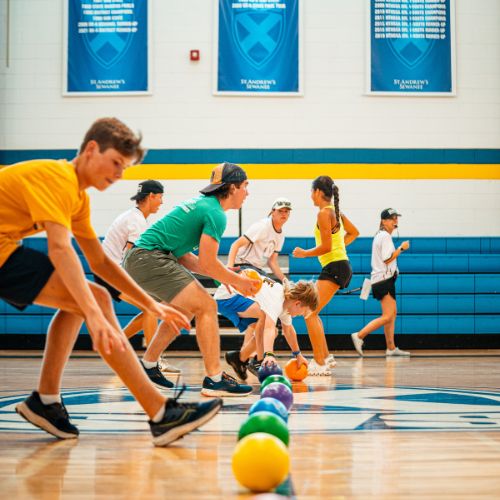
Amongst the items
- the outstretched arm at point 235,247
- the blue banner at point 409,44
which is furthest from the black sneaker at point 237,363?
the blue banner at point 409,44

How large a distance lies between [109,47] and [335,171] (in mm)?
3654

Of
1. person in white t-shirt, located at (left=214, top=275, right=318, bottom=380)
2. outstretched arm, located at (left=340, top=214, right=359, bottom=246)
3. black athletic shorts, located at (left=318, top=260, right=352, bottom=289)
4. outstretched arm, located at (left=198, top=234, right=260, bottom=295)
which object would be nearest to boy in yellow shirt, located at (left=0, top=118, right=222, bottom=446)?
outstretched arm, located at (left=198, top=234, right=260, bottom=295)

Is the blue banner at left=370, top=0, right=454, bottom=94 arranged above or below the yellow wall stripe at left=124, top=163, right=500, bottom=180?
above

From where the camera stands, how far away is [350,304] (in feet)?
35.1

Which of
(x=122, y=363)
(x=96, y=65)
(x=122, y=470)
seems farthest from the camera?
(x=96, y=65)

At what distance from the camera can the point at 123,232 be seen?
714 cm

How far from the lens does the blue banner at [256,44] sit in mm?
11383

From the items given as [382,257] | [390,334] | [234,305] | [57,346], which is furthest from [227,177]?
[390,334]

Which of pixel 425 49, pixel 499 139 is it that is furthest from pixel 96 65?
pixel 499 139

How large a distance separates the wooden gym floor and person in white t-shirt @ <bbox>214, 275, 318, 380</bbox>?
45 cm

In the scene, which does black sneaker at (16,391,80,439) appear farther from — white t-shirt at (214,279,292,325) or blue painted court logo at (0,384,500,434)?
white t-shirt at (214,279,292,325)

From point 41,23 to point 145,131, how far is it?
2151 mm

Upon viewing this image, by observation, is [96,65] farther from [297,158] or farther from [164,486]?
[164,486]

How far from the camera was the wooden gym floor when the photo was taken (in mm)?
2545
